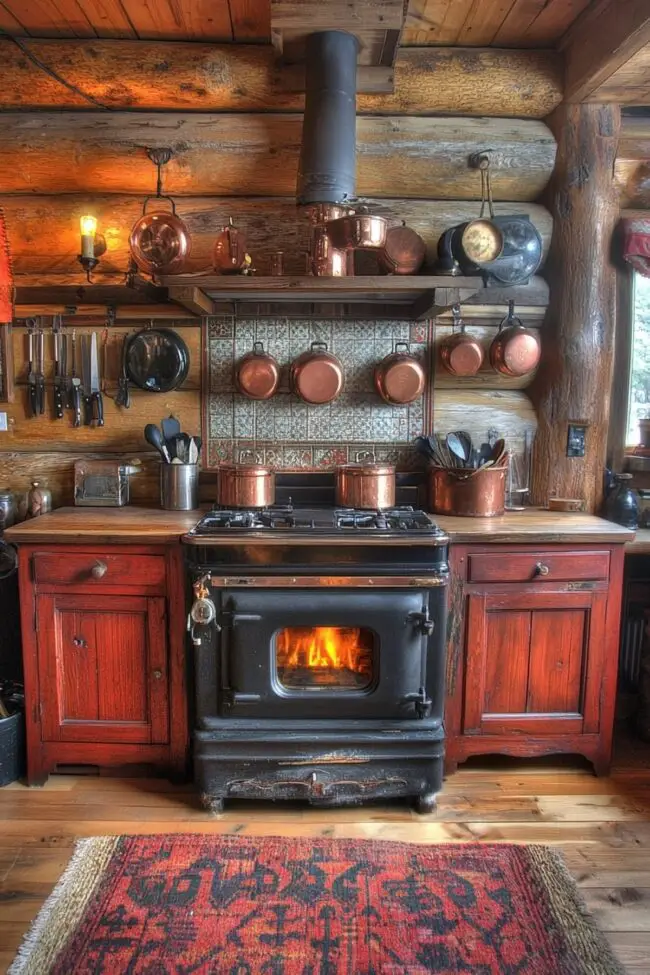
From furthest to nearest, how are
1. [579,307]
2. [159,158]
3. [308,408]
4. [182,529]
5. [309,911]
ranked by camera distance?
1. [308,408]
2. [579,307]
3. [159,158]
4. [182,529]
5. [309,911]

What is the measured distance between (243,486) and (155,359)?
0.69 meters

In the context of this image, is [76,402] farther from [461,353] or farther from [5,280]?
[461,353]

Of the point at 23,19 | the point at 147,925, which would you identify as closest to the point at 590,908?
the point at 147,925

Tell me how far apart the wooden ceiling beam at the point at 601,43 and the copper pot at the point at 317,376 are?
1358mm

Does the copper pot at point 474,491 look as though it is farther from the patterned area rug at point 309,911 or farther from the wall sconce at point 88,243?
the wall sconce at point 88,243

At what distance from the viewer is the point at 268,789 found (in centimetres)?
215

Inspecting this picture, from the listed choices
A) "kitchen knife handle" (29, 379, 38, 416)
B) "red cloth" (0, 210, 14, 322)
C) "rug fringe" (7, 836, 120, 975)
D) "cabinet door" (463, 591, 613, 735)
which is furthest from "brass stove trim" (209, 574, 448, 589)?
"red cloth" (0, 210, 14, 322)

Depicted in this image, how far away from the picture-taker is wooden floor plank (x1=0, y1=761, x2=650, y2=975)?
6.06ft

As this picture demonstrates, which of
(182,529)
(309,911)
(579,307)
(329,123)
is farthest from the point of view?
(579,307)

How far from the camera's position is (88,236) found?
8.41 ft

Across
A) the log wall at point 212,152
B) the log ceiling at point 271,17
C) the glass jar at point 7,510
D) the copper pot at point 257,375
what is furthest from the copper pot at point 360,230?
the glass jar at point 7,510

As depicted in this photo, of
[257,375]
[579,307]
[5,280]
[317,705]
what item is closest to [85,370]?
[5,280]

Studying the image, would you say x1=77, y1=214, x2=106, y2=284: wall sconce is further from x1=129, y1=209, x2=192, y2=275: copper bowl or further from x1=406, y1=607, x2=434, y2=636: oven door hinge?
x1=406, y1=607, x2=434, y2=636: oven door hinge

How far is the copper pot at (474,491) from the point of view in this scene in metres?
2.47
